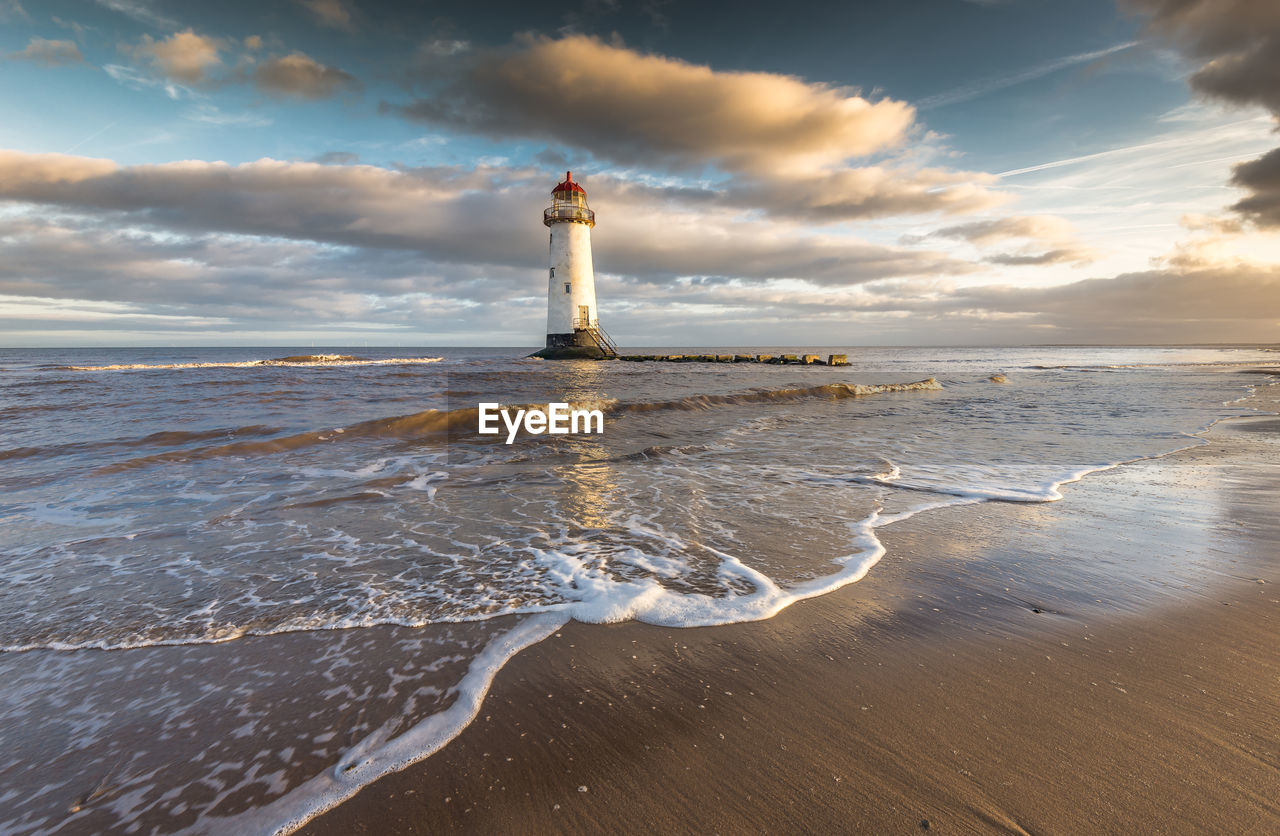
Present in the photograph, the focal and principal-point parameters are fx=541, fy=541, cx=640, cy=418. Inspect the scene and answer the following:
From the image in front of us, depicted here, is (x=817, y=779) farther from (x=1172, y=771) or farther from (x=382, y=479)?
(x=382, y=479)

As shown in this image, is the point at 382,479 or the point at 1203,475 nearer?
the point at 1203,475

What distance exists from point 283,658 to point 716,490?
4726 mm

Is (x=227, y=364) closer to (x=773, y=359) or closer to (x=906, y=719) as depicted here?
(x=773, y=359)

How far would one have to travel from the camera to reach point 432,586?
3.83m

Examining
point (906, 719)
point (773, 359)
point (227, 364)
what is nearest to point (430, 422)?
point (906, 719)

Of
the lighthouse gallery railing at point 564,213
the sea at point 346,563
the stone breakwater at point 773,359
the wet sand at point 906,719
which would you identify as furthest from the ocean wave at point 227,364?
the wet sand at point 906,719

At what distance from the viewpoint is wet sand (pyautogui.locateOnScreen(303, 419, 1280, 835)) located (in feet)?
5.95

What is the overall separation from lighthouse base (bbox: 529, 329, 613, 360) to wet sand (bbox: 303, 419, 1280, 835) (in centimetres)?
3623

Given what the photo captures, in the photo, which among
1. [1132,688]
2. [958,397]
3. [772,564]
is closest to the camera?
[1132,688]

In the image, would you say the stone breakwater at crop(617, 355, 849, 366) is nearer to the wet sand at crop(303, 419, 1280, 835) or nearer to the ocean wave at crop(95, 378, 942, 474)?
the ocean wave at crop(95, 378, 942, 474)

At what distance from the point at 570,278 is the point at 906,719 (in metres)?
36.8

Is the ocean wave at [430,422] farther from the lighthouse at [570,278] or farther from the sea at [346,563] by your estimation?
the lighthouse at [570,278]

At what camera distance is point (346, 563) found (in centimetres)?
430

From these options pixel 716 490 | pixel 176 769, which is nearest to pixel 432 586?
pixel 176 769
